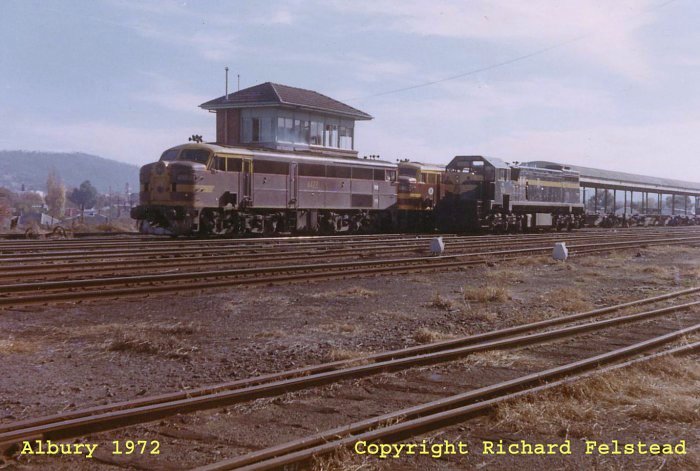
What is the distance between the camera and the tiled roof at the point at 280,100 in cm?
4112

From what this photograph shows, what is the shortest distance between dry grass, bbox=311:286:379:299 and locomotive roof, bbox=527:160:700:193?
27.4 m

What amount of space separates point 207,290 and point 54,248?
25.9ft

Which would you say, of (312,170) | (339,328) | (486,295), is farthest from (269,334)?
(312,170)

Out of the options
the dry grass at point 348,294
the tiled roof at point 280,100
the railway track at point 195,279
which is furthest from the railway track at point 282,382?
the tiled roof at point 280,100

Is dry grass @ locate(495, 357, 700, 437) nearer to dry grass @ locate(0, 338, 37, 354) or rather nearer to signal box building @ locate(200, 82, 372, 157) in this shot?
dry grass @ locate(0, 338, 37, 354)

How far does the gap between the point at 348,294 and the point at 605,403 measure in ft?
22.2

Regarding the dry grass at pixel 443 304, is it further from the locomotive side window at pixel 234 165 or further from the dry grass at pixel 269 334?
the locomotive side window at pixel 234 165

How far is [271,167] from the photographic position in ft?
79.0

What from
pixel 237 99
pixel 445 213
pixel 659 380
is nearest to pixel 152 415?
pixel 659 380

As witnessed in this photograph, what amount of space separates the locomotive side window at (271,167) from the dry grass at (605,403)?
18.2 metres

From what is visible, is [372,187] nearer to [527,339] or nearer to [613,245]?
[613,245]

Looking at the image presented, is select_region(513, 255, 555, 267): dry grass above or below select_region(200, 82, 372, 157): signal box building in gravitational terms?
below

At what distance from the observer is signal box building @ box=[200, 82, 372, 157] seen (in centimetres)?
4116

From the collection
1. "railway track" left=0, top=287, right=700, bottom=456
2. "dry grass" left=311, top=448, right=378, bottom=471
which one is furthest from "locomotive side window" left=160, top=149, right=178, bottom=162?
"dry grass" left=311, top=448, right=378, bottom=471
